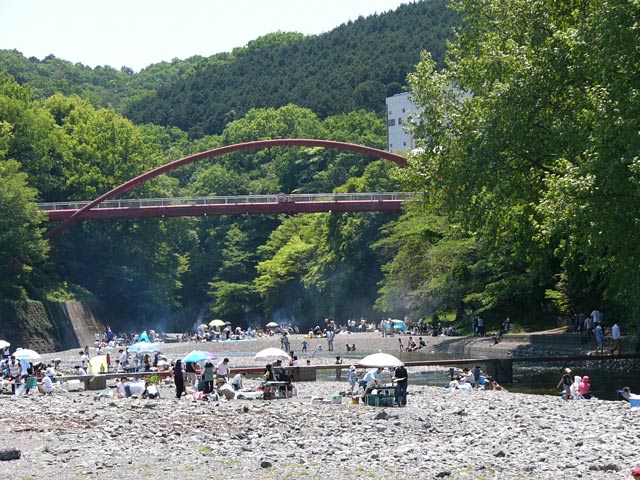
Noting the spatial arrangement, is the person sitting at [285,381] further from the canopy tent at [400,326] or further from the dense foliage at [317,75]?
the dense foliage at [317,75]

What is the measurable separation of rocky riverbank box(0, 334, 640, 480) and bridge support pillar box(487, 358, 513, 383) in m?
6.03

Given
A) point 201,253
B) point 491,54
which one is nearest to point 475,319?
point 491,54

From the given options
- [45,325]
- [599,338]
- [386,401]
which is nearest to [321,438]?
[386,401]

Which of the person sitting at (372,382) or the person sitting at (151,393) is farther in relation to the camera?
the person sitting at (151,393)

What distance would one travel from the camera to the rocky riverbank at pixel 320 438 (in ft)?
65.0

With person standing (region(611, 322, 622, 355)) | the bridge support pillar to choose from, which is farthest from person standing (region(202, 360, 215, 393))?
person standing (region(611, 322, 622, 355))

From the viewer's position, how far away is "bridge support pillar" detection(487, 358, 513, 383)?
123 feet

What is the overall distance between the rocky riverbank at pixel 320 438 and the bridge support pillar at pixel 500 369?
6.03m

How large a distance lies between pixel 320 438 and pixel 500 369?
15.6 metres

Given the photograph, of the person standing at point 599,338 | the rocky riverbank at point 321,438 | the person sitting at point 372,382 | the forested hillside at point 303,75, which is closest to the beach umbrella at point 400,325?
the person standing at point 599,338

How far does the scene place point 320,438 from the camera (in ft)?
77.0

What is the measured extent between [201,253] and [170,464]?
8630 centimetres

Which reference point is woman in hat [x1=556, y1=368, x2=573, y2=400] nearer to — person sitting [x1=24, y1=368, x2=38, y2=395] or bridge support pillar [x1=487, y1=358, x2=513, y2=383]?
bridge support pillar [x1=487, y1=358, x2=513, y2=383]

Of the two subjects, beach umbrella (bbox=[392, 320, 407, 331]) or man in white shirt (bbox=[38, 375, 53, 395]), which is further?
beach umbrella (bbox=[392, 320, 407, 331])
